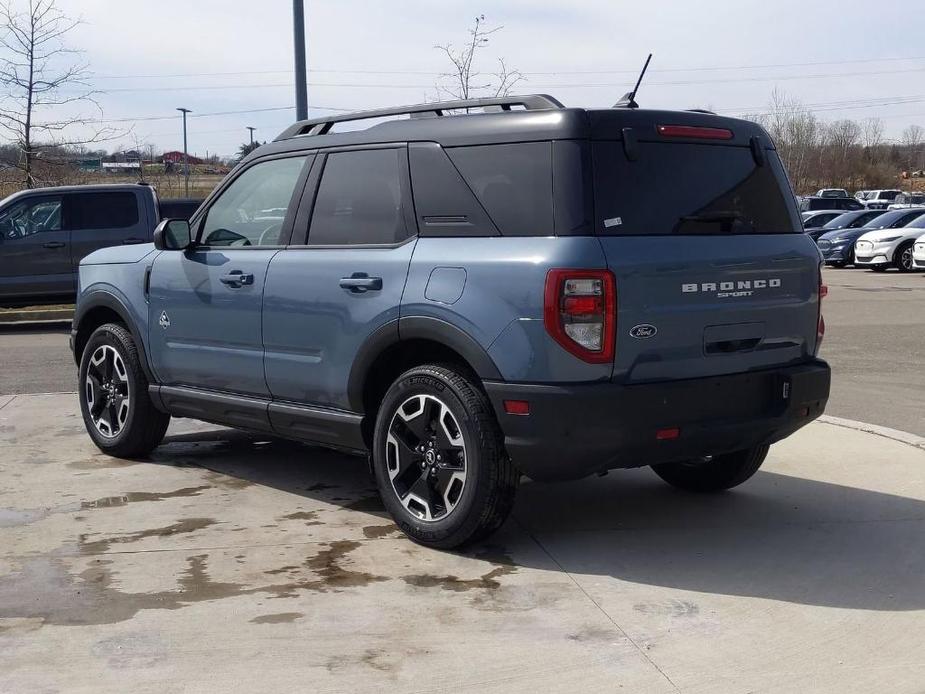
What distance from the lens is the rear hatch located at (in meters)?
4.90

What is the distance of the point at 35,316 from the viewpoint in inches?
671

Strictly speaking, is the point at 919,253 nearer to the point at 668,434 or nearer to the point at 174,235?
the point at 174,235

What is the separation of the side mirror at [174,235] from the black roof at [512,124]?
930 millimetres

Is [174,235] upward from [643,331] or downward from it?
upward

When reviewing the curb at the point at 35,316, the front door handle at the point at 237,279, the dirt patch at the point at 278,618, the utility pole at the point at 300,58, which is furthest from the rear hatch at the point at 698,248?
the curb at the point at 35,316

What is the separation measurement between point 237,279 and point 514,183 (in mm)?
1882

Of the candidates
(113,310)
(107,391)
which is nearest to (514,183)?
(113,310)

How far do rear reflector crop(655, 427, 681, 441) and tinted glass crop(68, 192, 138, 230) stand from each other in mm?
12887

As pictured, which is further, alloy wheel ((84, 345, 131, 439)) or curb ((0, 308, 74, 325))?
curb ((0, 308, 74, 325))

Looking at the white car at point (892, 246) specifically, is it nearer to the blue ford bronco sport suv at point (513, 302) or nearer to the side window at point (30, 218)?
the side window at point (30, 218)

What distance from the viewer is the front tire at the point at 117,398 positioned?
7145 mm

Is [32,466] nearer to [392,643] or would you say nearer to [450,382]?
[450,382]

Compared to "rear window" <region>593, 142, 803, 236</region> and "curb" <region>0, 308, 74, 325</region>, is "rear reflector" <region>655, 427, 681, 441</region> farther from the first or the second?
"curb" <region>0, 308, 74, 325</region>

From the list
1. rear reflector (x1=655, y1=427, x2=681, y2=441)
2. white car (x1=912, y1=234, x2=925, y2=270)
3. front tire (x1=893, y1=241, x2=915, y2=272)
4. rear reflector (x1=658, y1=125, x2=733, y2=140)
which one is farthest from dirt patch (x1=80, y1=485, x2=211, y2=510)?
front tire (x1=893, y1=241, x2=915, y2=272)
